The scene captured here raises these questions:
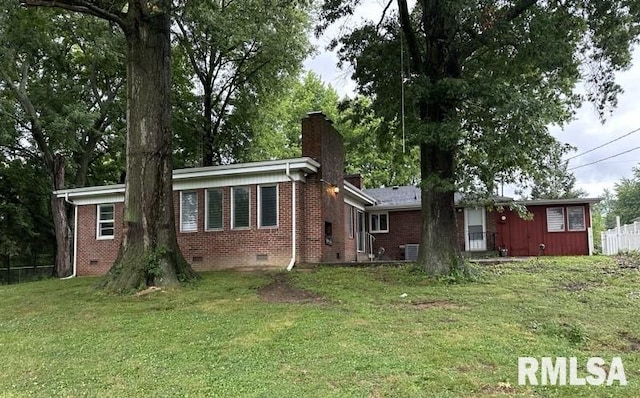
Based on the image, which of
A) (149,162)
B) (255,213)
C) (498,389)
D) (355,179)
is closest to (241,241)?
(255,213)

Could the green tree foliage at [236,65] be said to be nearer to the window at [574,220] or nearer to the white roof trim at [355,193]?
the white roof trim at [355,193]

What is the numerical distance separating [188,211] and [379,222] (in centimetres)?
962

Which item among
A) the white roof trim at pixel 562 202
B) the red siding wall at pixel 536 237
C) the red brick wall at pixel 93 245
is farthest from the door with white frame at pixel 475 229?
the red brick wall at pixel 93 245

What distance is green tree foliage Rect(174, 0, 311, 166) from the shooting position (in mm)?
21703

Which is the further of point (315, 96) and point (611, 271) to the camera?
point (315, 96)

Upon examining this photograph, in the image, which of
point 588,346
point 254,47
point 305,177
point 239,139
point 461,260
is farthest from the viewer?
point 239,139

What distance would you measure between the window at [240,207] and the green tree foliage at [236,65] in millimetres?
8738

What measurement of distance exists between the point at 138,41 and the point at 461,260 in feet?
29.2

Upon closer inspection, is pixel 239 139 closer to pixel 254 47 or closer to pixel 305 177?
pixel 254 47

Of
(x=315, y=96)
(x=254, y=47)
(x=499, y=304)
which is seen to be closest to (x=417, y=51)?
(x=499, y=304)

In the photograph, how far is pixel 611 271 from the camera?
11797 millimetres

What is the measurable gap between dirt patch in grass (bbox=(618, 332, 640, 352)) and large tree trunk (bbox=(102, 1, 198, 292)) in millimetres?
8227

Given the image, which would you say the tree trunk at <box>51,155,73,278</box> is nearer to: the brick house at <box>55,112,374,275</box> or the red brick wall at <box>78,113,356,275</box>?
the brick house at <box>55,112,374,275</box>

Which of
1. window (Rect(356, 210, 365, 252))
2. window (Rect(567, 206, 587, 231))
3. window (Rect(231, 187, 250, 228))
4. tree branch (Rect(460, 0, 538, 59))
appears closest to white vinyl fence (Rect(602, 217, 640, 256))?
window (Rect(567, 206, 587, 231))
